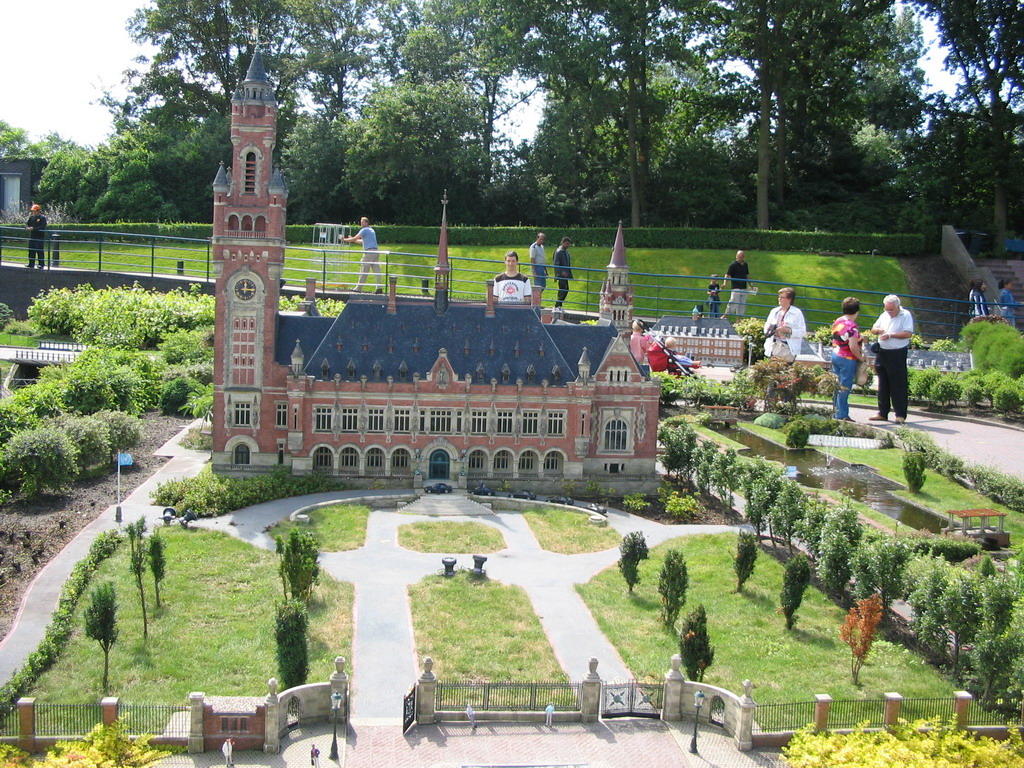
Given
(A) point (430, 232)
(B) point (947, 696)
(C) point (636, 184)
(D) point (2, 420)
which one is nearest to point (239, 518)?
(D) point (2, 420)

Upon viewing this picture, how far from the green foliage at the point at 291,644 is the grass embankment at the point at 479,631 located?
4.76 metres

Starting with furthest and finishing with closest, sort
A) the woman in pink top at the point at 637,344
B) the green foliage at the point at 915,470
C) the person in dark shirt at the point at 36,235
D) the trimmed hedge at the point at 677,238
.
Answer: the trimmed hedge at the point at 677,238, the person in dark shirt at the point at 36,235, the woman in pink top at the point at 637,344, the green foliage at the point at 915,470

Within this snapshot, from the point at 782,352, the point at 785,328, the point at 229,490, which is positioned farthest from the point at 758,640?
the point at 782,352

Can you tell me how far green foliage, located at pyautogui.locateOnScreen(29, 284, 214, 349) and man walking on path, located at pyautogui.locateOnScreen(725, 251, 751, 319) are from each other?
38476 mm

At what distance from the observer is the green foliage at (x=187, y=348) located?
250 feet

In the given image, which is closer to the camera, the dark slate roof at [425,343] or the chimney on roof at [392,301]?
the dark slate roof at [425,343]

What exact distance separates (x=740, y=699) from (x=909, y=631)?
11249 mm

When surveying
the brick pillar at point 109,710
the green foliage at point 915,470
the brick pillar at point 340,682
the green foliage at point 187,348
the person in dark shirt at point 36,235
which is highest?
the person in dark shirt at point 36,235

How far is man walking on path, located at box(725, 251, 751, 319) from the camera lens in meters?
76.1

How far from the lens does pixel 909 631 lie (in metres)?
40.2

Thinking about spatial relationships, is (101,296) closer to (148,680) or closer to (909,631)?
(148,680)

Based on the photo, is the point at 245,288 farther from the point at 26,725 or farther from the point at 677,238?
the point at 677,238

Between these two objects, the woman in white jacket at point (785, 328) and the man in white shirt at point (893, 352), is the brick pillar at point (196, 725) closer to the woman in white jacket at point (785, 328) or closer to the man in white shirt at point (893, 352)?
the man in white shirt at point (893, 352)

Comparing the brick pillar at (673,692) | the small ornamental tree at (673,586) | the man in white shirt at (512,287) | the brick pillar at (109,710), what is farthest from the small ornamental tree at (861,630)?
the man in white shirt at (512,287)
